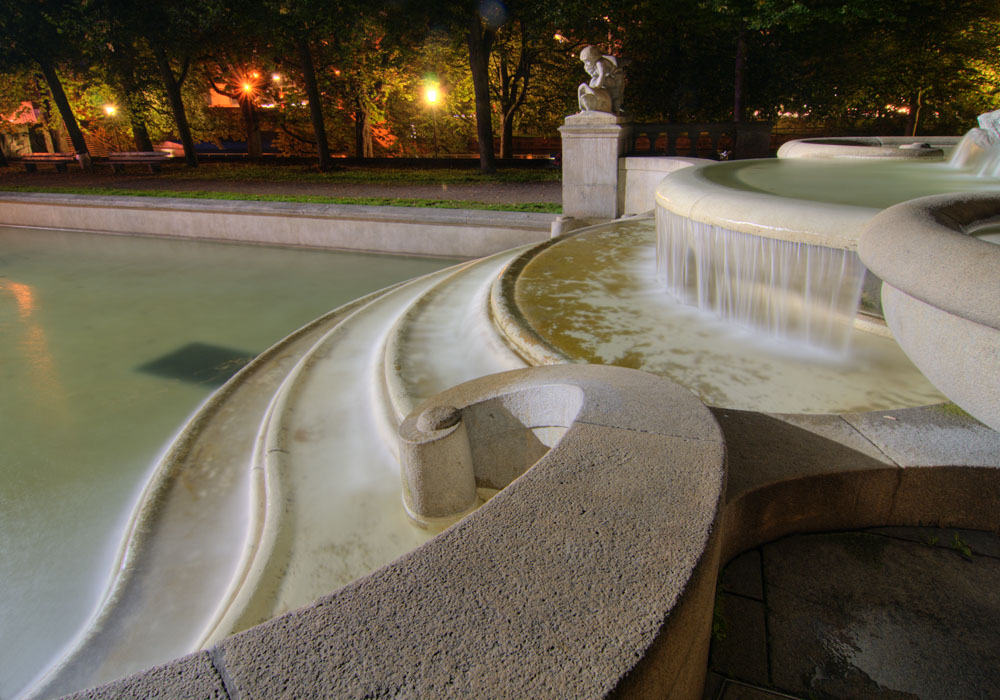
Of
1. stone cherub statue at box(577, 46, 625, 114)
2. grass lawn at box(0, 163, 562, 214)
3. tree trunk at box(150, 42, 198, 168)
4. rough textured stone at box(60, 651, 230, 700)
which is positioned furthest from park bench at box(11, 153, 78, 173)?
rough textured stone at box(60, 651, 230, 700)

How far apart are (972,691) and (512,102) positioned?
2436cm

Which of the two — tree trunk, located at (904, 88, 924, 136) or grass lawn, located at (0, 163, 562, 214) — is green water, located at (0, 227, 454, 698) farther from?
tree trunk, located at (904, 88, 924, 136)

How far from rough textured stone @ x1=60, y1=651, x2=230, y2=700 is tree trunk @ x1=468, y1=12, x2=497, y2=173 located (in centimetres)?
1975

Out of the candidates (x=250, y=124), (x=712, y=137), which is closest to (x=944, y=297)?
(x=712, y=137)

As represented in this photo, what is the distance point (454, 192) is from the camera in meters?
16.6

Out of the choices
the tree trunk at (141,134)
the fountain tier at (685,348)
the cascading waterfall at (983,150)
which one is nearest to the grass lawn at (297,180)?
the tree trunk at (141,134)

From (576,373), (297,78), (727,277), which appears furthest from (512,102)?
(576,373)

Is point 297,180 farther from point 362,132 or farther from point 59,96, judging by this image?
point 59,96

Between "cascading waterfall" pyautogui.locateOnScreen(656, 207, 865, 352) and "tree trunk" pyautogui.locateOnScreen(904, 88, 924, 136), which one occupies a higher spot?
"tree trunk" pyautogui.locateOnScreen(904, 88, 924, 136)

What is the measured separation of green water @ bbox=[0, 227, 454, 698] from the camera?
4195 mm

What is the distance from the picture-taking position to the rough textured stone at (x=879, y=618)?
2023mm

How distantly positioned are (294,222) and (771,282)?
1136cm

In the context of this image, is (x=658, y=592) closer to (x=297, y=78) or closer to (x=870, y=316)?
(x=870, y=316)

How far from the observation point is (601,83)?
10.2m
